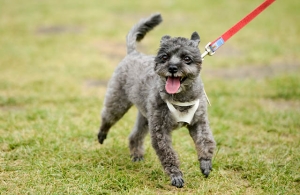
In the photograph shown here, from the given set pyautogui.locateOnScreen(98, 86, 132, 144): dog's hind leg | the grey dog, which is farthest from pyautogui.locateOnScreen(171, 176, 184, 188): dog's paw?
pyautogui.locateOnScreen(98, 86, 132, 144): dog's hind leg

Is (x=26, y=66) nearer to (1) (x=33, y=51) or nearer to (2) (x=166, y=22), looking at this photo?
(1) (x=33, y=51)

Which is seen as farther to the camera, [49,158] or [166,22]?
[166,22]

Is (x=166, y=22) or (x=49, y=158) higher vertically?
(x=166, y=22)

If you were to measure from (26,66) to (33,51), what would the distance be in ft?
4.49

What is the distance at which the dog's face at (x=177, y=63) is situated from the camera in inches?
161

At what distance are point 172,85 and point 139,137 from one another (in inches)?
60.5

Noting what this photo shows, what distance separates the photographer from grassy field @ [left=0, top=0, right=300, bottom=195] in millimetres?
4648

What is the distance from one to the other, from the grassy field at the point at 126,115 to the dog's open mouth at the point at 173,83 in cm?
104

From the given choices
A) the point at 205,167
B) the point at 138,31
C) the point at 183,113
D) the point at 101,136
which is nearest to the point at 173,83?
the point at 183,113

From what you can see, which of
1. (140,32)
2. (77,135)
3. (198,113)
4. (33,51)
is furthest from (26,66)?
(198,113)

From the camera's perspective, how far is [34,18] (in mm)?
15883

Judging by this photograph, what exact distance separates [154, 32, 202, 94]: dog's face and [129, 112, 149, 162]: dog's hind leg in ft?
4.47

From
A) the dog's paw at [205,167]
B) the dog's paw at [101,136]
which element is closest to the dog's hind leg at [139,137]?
the dog's paw at [101,136]

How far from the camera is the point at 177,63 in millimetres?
4102
